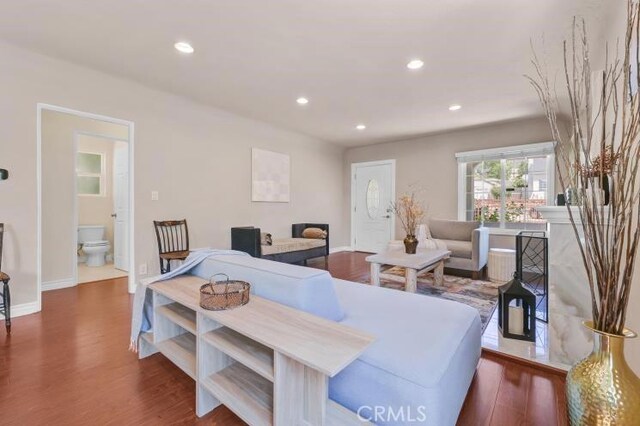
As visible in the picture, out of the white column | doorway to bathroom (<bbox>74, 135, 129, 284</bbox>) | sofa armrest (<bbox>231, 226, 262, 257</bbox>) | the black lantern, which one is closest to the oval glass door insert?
sofa armrest (<bbox>231, 226, 262, 257</bbox>)

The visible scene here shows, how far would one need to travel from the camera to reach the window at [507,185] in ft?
14.7

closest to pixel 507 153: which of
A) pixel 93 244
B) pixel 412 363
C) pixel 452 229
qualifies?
pixel 452 229

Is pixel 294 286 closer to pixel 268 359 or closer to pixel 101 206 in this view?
pixel 268 359

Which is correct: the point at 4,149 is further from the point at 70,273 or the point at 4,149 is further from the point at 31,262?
the point at 70,273

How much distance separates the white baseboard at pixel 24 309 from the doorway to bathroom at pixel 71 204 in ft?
0.61

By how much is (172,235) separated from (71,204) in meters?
1.33

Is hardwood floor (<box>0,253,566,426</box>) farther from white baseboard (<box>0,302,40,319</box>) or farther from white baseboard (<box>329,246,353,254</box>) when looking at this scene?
white baseboard (<box>329,246,353,254</box>)

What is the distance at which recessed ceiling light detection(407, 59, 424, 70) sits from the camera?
278cm

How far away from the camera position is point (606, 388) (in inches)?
36.1

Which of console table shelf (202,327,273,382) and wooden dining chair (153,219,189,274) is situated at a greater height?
wooden dining chair (153,219,189,274)

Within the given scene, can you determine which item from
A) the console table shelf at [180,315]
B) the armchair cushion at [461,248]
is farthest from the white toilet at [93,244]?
the armchair cushion at [461,248]

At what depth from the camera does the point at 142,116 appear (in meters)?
3.41

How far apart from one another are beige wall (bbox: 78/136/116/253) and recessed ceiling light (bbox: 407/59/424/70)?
4.89 metres

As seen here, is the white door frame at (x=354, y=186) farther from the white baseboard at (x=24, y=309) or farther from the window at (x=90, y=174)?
the white baseboard at (x=24, y=309)
